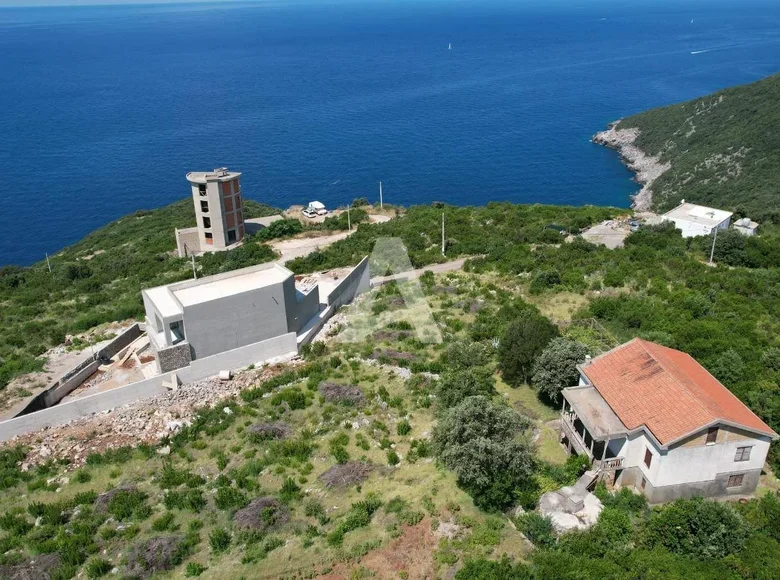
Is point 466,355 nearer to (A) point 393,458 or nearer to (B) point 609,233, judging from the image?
(A) point 393,458

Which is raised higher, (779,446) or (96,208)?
(779,446)

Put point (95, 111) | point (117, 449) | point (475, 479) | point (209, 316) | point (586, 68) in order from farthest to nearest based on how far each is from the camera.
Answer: point (586, 68)
point (95, 111)
point (209, 316)
point (117, 449)
point (475, 479)

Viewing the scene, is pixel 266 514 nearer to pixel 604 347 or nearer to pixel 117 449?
pixel 117 449

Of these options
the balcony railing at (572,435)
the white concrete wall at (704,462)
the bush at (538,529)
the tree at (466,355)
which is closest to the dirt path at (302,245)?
the tree at (466,355)

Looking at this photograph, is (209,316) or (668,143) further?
(668,143)

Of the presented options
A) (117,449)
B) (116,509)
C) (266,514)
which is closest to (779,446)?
(266,514)

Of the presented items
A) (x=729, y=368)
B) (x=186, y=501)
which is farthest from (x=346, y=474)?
(x=729, y=368)
